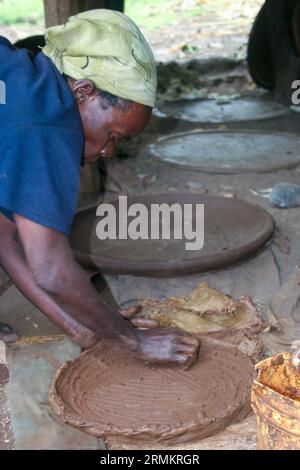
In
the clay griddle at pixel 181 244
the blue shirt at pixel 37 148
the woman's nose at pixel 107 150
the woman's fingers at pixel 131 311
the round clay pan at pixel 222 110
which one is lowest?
the round clay pan at pixel 222 110

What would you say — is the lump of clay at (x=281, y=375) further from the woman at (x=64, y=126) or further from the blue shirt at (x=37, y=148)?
the blue shirt at (x=37, y=148)

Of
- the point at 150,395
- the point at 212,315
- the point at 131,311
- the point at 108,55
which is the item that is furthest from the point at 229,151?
the point at 108,55

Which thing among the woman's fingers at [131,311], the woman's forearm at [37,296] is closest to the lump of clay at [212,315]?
the woman's fingers at [131,311]

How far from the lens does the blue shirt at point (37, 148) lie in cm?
175

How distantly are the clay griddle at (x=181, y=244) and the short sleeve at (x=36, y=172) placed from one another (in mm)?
1172

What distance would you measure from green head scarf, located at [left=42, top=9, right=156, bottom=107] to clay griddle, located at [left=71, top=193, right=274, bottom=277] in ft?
3.74

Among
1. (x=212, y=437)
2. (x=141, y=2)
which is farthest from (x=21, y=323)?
(x=141, y=2)

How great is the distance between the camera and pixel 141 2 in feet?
41.1

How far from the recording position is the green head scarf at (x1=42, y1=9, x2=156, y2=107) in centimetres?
186

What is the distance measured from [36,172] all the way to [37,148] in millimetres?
63

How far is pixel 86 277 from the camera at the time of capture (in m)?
1.97

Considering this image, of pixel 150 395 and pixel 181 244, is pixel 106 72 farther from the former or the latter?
pixel 181 244

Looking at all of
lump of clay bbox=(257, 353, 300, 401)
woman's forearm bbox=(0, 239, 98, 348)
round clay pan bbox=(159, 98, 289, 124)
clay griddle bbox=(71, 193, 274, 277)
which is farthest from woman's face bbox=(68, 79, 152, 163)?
round clay pan bbox=(159, 98, 289, 124)

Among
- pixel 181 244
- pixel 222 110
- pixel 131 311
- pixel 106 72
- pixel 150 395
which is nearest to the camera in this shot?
pixel 106 72
